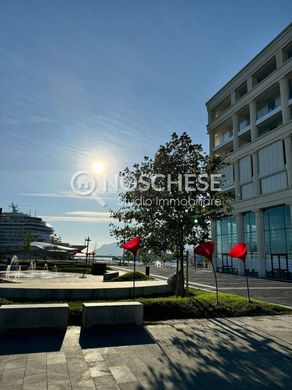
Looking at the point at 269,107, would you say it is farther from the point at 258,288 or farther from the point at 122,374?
the point at 122,374

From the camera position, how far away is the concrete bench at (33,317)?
→ 28.0 feet

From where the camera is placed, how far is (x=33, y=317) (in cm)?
875

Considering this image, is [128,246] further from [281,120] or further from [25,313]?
[281,120]

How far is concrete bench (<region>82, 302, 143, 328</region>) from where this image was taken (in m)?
9.27

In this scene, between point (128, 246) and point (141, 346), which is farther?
point (128, 246)

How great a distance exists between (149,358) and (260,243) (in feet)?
107

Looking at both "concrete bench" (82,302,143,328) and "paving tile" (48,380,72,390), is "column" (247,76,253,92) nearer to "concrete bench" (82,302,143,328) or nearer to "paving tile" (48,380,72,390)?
"concrete bench" (82,302,143,328)

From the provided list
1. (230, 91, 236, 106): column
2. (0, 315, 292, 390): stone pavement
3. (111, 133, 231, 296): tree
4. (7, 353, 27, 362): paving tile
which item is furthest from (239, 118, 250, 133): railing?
(7, 353, 27, 362): paving tile

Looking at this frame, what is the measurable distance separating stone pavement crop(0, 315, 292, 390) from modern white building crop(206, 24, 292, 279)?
26.5m

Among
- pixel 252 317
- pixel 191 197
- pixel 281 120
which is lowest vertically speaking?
pixel 252 317

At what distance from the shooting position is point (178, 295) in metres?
15.5

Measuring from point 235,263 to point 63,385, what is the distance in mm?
38952

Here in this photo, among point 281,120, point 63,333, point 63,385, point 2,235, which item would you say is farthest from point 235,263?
point 2,235

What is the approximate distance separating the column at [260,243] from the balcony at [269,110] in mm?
11240
